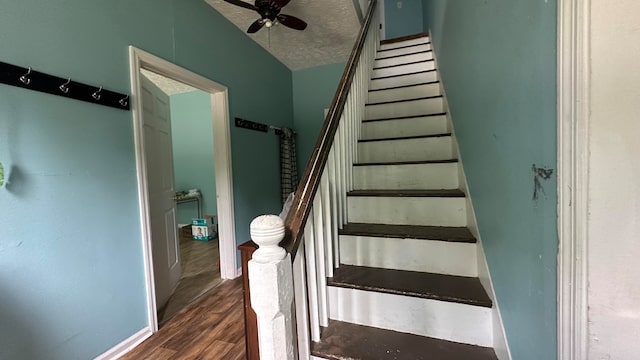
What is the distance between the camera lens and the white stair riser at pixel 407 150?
188 centimetres

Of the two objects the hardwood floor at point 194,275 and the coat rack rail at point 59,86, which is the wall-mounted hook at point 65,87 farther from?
the hardwood floor at point 194,275

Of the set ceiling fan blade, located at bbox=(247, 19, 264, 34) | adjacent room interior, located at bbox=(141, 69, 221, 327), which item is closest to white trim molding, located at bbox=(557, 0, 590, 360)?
ceiling fan blade, located at bbox=(247, 19, 264, 34)

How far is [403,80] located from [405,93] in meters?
0.29

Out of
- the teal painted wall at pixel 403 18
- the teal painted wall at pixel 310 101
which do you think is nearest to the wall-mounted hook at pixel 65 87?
the teal painted wall at pixel 310 101

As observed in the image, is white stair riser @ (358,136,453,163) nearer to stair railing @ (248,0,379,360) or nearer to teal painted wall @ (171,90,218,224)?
stair railing @ (248,0,379,360)

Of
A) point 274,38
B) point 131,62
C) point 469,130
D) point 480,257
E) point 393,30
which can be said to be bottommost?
point 480,257

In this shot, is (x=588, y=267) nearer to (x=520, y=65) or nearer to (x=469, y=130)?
(x=520, y=65)

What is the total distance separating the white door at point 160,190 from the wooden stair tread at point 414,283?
1.67m

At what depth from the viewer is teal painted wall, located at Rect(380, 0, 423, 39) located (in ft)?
15.3

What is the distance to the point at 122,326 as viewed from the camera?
1.61m

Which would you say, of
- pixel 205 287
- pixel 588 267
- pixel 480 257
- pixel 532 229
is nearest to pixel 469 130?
pixel 480 257

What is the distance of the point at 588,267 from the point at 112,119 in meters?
2.17

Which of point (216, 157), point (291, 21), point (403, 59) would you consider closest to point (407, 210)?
point (291, 21)

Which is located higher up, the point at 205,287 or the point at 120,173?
the point at 120,173
